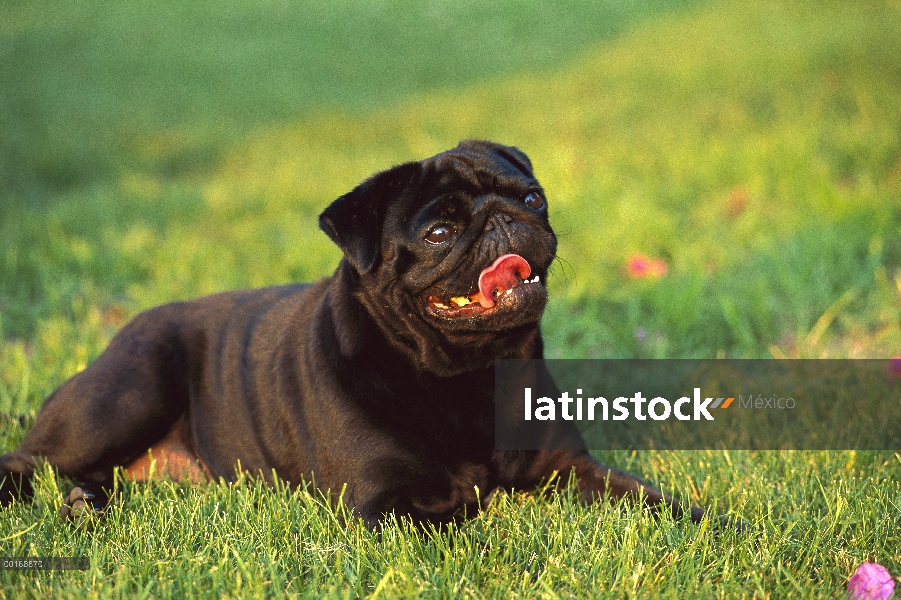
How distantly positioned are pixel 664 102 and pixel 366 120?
13.4ft

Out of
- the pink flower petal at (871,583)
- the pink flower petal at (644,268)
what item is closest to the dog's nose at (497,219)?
the pink flower petal at (871,583)

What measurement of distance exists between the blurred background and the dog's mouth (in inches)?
78.6

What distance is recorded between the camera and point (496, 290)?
113 inches

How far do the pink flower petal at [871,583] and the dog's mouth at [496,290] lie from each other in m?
1.19

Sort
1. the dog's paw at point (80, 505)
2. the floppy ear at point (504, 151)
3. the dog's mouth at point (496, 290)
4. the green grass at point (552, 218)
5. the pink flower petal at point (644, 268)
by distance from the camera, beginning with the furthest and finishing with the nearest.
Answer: the pink flower petal at point (644, 268) → the floppy ear at point (504, 151) → the dog's paw at point (80, 505) → the dog's mouth at point (496, 290) → the green grass at point (552, 218)

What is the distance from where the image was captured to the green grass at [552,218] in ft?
8.68

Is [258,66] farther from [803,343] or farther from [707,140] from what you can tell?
[803,343]

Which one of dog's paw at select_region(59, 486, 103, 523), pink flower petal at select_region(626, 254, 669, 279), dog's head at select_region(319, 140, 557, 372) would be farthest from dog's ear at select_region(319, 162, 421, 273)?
pink flower petal at select_region(626, 254, 669, 279)

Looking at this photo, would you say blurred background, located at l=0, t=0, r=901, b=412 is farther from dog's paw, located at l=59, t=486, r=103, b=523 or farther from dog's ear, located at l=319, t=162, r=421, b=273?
dog's ear, located at l=319, t=162, r=421, b=273

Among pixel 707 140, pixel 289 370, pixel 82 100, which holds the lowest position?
pixel 289 370

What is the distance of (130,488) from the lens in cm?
340

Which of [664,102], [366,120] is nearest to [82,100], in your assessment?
[366,120]

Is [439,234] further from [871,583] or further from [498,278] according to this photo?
[871,583]

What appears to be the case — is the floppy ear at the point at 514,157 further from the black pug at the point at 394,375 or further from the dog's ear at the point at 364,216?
the dog's ear at the point at 364,216
